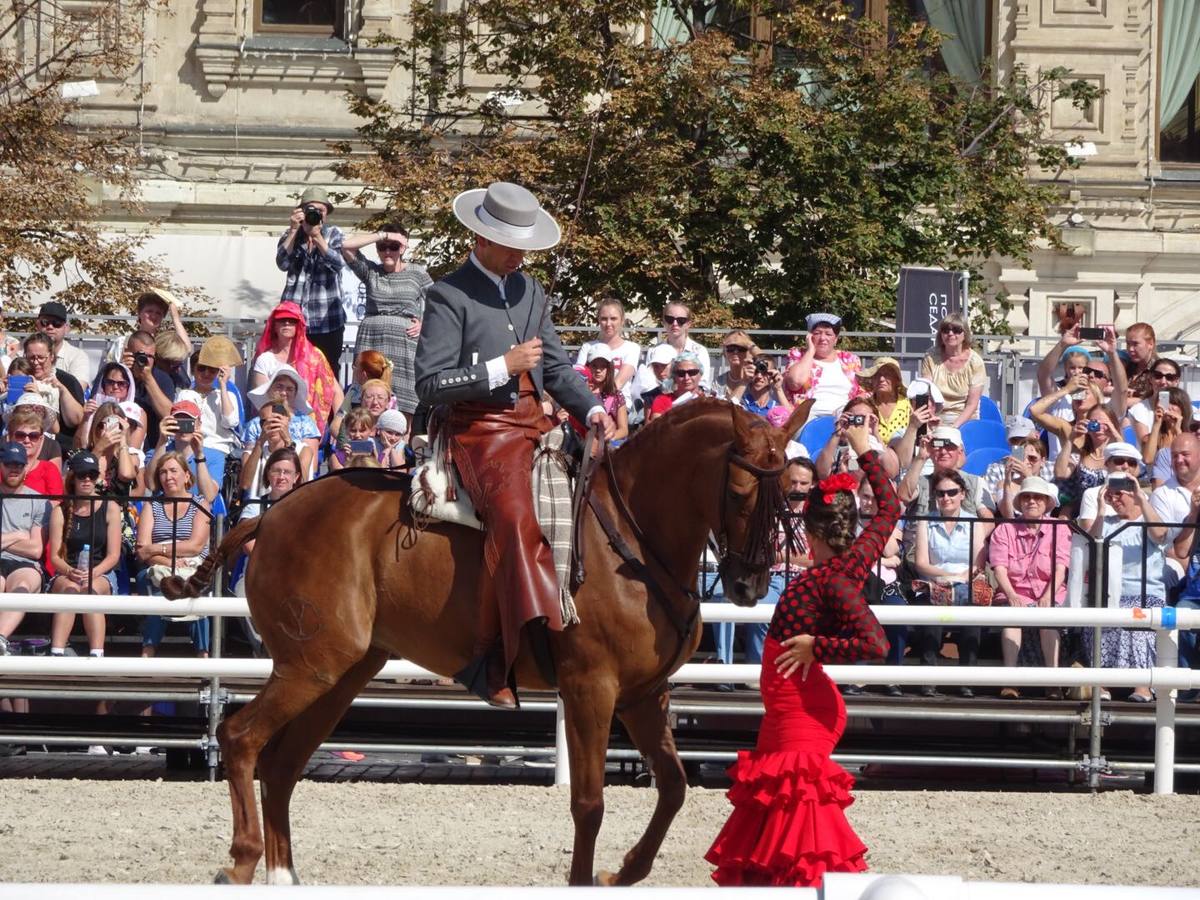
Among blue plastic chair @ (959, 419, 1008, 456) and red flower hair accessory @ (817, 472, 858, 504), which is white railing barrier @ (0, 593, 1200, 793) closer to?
red flower hair accessory @ (817, 472, 858, 504)

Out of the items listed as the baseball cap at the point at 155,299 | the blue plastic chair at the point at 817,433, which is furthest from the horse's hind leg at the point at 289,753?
the baseball cap at the point at 155,299

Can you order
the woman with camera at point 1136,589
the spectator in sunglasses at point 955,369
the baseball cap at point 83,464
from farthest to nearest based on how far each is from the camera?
the spectator in sunglasses at point 955,369, the baseball cap at point 83,464, the woman with camera at point 1136,589

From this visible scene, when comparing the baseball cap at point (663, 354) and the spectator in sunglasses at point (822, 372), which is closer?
the spectator in sunglasses at point (822, 372)

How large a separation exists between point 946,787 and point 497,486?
4.59 m

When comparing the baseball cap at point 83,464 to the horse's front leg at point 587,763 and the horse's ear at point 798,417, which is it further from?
the horse's ear at point 798,417

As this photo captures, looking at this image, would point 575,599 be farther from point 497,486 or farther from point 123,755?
point 123,755

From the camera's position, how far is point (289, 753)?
23.8 ft

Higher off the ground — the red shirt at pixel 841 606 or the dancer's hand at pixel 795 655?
the red shirt at pixel 841 606

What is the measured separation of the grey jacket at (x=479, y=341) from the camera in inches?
275

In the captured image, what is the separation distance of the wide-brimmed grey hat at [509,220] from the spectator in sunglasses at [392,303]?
631 cm

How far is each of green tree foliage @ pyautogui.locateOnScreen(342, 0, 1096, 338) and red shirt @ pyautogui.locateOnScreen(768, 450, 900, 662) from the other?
1175 centimetres

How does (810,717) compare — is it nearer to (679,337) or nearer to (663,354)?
(663,354)

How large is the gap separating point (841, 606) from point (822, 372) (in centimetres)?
767

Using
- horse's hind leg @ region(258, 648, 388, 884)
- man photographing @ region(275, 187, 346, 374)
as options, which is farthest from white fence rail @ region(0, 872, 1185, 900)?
man photographing @ region(275, 187, 346, 374)
